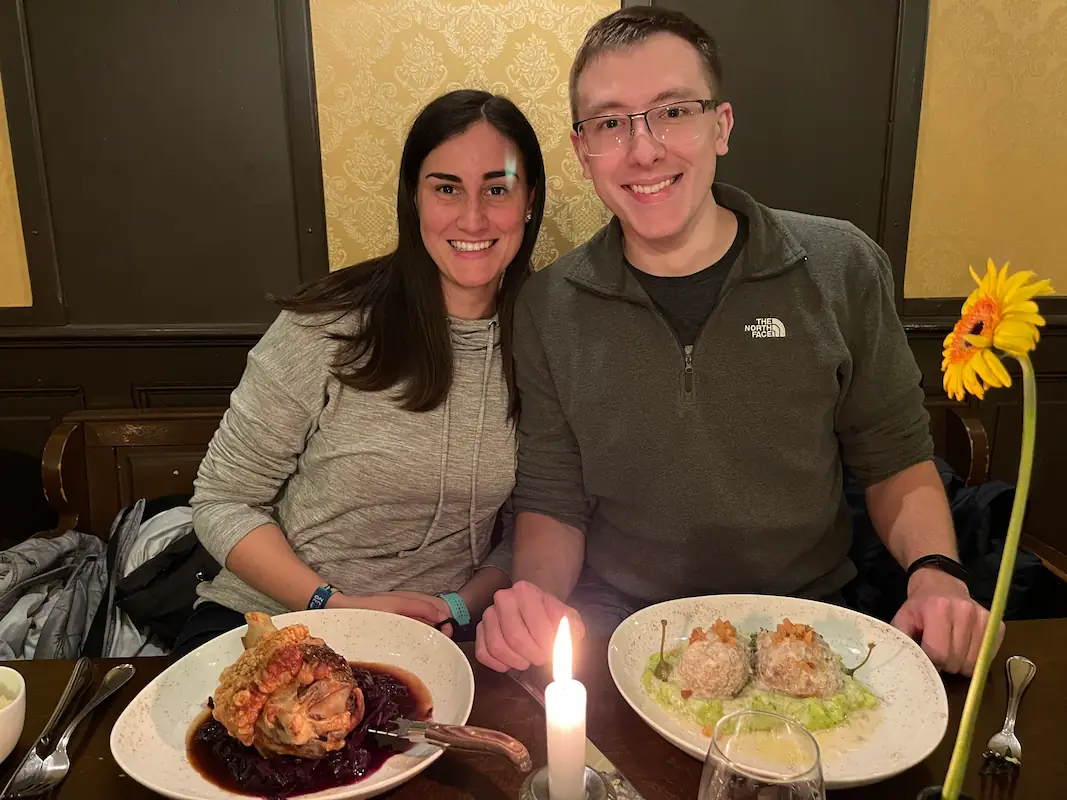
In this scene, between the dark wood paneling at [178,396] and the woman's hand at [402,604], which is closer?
the woman's hand at [402,604]

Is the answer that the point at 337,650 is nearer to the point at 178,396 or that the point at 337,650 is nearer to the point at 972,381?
the point at 972,381

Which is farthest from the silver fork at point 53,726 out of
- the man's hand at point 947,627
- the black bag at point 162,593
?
the man's hand at point 947,627

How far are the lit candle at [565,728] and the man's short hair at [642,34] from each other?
1.25 meters

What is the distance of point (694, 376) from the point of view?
1636 millimetres

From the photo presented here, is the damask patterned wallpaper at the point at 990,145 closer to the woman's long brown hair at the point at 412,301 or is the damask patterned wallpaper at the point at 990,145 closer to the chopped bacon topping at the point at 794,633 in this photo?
the woman's long brown hair at the point at 412,301

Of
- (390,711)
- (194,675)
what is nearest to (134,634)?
(194,675)

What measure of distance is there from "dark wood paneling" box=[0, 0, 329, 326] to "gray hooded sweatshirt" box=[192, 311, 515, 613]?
93 cm

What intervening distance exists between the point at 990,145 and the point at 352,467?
233 cm

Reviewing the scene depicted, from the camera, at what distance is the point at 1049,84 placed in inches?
101

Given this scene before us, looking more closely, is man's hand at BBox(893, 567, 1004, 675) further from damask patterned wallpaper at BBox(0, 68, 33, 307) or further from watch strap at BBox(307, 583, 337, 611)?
damask patterned wallpaper at BBox(0, 68, 33, 307)

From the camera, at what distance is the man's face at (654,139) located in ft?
5.27

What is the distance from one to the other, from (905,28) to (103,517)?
3.00 meters

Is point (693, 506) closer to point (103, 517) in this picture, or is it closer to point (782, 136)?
point (782, 136)

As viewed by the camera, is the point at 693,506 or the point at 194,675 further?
the point at 693,506
